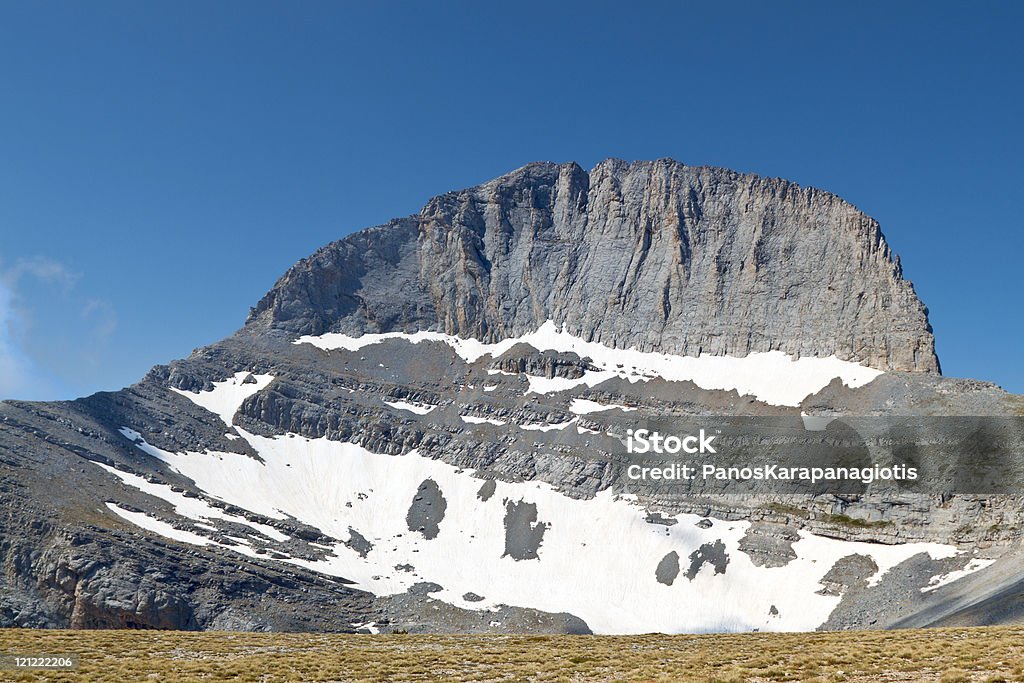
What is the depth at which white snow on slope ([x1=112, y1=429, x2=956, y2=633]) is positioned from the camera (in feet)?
358

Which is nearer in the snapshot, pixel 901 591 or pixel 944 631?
pixel 944 631

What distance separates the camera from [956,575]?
94.7 m

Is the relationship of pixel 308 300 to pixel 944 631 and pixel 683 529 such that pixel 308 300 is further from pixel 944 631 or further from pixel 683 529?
pixel 944 631

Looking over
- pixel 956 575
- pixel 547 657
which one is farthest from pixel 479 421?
pixel 547 657

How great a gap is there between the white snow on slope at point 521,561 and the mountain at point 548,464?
490 millimetres

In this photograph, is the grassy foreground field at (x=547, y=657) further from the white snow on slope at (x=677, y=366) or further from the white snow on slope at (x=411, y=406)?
the white snow on slope at (x=411, y=406)

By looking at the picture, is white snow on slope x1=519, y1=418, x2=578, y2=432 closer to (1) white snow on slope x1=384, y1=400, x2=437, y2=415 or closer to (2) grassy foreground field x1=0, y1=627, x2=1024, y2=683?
(1) white snow on slope x1=384, y1=400, x2=437, y2=415

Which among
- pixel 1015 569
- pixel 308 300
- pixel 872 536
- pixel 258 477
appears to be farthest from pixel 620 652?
pixel 308 300

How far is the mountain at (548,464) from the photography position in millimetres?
100750

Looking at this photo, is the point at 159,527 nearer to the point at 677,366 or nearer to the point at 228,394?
the point at 228,394

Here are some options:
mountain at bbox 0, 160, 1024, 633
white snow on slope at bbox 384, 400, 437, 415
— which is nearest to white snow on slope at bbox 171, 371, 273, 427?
mountain at bbox 0, 160, 1024, 633

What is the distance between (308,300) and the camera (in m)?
196

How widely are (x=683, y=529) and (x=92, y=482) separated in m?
92.4

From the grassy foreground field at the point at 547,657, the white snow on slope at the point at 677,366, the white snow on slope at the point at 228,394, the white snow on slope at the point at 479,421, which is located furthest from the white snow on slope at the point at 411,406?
the grassy foreground field at the point at 547,657
